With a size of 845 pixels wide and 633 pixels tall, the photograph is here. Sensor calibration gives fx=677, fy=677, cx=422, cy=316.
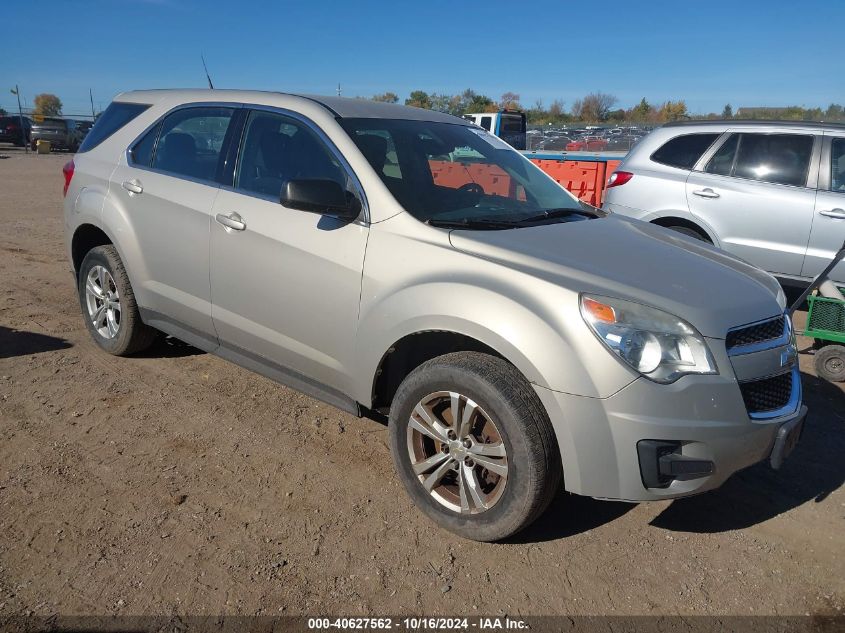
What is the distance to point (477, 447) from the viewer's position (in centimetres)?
288

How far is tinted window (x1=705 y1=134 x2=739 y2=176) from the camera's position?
6734 millimetres

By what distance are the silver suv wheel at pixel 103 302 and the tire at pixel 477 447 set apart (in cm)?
261

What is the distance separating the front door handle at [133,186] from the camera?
4320mm

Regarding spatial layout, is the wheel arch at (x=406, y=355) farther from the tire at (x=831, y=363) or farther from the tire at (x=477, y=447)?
the tire at (x=831, y=363)

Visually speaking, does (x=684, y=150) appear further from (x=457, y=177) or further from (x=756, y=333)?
(x=756, y=333)

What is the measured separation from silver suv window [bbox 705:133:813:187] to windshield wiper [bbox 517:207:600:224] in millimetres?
3554

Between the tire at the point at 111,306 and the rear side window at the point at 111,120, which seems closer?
the tire at the point at 111,306

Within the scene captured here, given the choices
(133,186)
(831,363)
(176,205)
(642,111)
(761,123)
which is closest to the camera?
(176,205)

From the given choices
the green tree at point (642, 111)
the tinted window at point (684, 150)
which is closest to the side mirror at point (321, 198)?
the tinted window at point (684, 150)

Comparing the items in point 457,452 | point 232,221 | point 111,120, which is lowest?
point 457,452

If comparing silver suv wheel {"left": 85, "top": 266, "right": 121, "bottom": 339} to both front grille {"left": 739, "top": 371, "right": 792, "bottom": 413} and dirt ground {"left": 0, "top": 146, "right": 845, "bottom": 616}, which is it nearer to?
dirt ground {"left": 0, "top": 146, "right": 845, "bottom": 616}

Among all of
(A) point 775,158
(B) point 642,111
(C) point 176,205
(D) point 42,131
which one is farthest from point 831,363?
(B) point 642,111

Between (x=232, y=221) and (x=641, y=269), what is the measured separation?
216cm

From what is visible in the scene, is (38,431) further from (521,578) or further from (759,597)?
(759,597)
